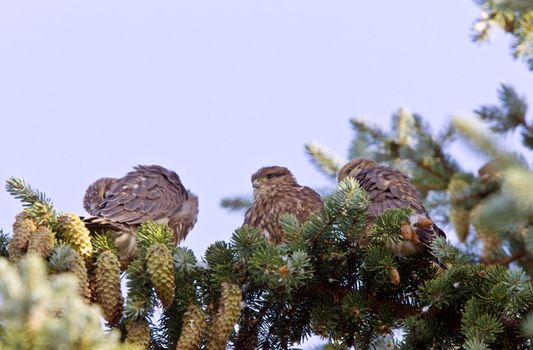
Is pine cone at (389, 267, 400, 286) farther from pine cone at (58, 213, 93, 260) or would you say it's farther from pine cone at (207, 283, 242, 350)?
pine cone at (58, 213, 93, 260)

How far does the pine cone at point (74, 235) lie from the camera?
12.0 ft

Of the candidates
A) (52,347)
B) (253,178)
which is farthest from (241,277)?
(253,178)

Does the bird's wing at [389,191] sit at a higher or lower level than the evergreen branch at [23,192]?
higher

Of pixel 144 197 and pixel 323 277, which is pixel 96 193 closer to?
pixel 144 197

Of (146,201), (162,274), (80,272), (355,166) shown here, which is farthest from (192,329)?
(355,166)

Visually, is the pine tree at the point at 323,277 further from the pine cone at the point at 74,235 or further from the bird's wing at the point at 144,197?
the bird's wing at the point at 144,197

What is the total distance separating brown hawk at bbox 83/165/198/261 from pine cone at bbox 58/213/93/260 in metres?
0.85

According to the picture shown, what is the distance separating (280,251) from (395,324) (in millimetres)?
637

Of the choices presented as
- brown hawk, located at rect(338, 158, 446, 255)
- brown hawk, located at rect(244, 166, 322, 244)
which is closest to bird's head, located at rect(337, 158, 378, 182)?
brown hawk, located at rect(338, 158, 446, 255)

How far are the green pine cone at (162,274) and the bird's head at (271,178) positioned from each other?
2613 mm

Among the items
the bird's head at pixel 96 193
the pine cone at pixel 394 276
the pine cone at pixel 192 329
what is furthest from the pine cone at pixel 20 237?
the bird's head at pixel 96 193

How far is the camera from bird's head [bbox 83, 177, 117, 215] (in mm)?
6211

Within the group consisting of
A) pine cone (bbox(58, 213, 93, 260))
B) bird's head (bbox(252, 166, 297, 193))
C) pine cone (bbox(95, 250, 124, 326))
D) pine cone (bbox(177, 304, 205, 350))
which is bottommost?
pine cone (bbox(177, 304, 205, 350))

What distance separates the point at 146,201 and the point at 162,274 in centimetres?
207
